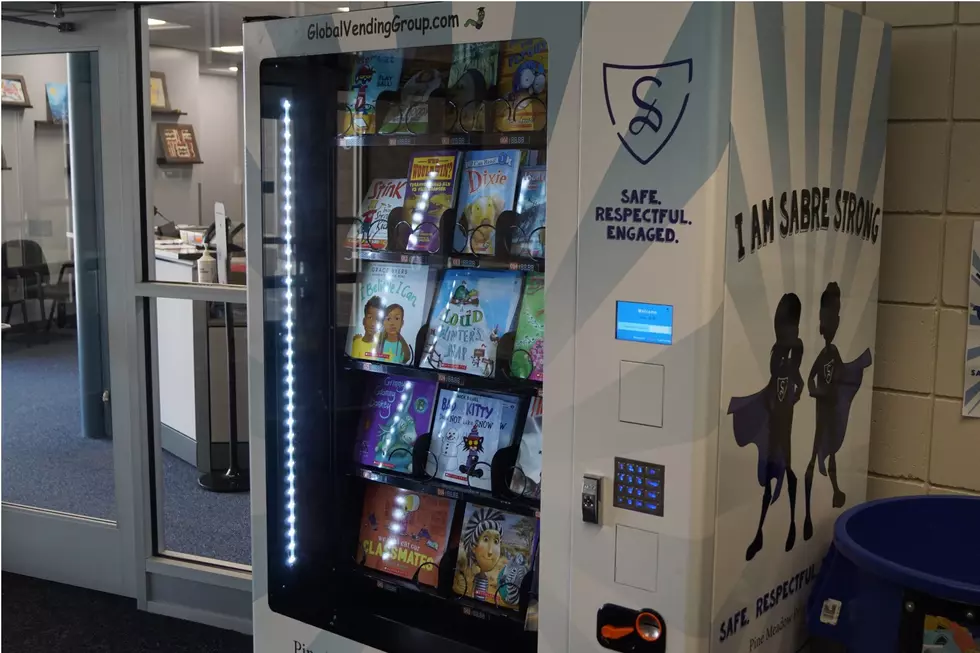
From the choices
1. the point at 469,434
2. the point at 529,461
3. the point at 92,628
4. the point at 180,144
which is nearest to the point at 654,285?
the point at 529,461

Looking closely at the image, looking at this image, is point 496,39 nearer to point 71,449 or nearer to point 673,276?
point 673,276

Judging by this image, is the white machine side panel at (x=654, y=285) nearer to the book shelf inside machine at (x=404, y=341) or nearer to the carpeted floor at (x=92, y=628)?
the book shelf inside machine at (x=404, y=341)

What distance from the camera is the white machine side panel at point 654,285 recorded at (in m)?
1.61

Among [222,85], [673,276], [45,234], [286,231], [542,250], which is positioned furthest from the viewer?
[222,85]

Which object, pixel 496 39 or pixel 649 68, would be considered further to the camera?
pixel 496 39

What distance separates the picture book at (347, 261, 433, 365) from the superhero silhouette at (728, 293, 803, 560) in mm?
928

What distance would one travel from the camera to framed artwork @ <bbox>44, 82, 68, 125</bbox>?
12.3 feet

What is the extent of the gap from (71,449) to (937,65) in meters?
3.81

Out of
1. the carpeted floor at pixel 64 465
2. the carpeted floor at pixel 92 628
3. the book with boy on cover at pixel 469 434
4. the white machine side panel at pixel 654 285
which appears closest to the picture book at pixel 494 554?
the book with boy on cover at pixel 469 434

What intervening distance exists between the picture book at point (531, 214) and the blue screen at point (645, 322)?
1.55ft

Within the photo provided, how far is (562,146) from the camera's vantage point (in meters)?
1.78

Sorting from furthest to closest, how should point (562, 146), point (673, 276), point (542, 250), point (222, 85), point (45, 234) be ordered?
point (222, 85) < point (45, 234) < point (542, 250) < point (562, 146) < point (673, 276)

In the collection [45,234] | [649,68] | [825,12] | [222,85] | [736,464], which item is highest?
[222,85]

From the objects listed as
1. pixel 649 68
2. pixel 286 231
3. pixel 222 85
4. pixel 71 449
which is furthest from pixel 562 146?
pixel 222 85
